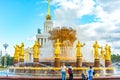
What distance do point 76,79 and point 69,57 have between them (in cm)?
783

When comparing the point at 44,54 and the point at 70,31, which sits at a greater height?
the point at 70,31

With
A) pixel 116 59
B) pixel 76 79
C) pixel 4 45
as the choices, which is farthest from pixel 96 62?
pixel 116 59

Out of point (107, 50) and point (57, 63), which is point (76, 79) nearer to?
point (57, 63)

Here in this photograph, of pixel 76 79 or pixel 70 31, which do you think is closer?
pixel 76 79

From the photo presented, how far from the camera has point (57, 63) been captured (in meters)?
19.6

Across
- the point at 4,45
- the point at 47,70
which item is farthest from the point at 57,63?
the point at 4,45

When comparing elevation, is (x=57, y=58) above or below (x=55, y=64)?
above

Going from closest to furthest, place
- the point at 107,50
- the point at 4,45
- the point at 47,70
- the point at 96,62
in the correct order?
the point at 47,70 → the point at 96,62 → the point at 107,50 → the point at 4,45

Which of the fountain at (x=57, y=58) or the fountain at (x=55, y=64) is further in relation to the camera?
the fountain at (x=57, y=58)

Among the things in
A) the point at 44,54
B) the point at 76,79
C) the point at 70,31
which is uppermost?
the point at 70,31

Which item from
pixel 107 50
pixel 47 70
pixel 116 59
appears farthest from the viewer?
pixel 116 59

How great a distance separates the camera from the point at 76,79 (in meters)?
15.8

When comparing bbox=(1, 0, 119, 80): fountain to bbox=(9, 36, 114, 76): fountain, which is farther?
bbox=(1, 0, 119, 80): fountain

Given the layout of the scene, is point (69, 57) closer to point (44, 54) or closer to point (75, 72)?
point (44, 54)
